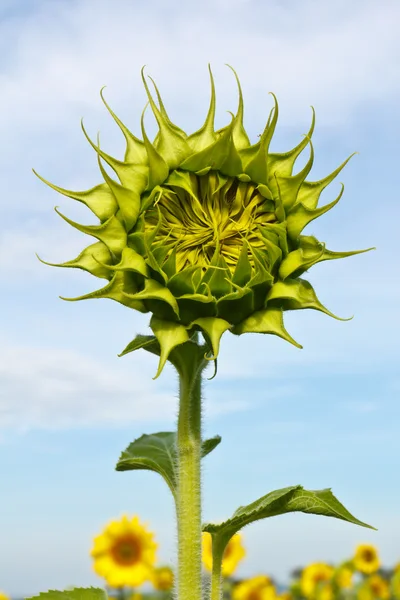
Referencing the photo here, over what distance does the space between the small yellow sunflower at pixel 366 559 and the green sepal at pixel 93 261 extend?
7.54m

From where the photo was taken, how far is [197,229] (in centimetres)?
299

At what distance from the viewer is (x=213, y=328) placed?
285 cm

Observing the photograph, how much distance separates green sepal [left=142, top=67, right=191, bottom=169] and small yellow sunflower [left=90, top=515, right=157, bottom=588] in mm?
3091

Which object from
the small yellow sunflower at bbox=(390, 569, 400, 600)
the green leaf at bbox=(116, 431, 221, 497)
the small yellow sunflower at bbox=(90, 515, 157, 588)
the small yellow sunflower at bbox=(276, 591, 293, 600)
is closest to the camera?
the green leaf at bbox=(116, 431, 221, 497)

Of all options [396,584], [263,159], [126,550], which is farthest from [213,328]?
[396,584]

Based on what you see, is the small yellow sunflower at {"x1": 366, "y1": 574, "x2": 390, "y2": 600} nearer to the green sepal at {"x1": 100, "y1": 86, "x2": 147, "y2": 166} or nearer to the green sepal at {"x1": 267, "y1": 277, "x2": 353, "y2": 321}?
the green sepal at {"x1": 267, "y1": 277, "x2": 353, "y2": 321}

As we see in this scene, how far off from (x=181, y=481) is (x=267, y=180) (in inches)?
47.6

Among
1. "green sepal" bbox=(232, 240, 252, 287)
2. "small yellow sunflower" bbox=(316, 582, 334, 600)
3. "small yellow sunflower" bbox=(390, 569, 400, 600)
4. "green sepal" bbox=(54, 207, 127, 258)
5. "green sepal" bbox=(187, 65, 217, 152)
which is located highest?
"small yellow sunflower" bbox=(390, 569, 400, 600)

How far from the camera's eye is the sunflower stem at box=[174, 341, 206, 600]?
3.00 meters

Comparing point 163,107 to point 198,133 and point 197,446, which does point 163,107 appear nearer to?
point 198,133

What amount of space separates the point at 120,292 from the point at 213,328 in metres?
0.38

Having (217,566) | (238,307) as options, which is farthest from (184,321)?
(217,566)

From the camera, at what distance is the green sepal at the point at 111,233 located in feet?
9.80

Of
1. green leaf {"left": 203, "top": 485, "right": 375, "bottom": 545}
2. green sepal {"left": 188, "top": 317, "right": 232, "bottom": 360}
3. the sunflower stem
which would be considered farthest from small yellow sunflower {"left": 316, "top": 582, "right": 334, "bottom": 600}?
green sepal {"left": 188, "top": 317, "right": 232, "bottom": 360}
